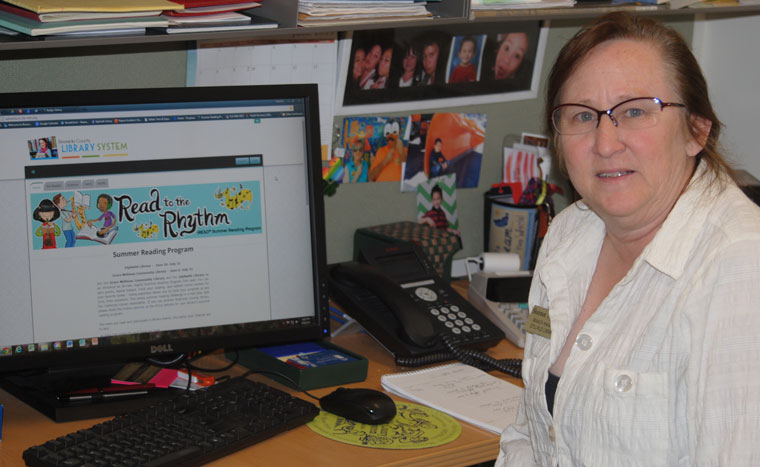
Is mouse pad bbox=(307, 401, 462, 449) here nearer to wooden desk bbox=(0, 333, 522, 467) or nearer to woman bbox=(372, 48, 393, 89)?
wooden desk bbox=(0, 333, 522, 467)

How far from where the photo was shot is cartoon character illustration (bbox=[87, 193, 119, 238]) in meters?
1.42

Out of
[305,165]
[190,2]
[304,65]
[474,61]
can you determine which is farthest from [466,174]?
→ [190,2]

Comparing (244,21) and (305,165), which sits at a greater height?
(244,21)

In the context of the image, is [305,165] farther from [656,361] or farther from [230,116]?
[656,361]

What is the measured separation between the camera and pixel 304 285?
1.54 metres

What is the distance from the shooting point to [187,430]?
1.30m

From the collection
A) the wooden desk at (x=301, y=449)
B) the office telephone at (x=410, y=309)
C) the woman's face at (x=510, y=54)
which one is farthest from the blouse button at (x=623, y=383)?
the woman's face at (x=510, y=54)

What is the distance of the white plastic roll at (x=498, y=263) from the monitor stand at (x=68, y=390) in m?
0.72

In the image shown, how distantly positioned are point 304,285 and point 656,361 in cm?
61

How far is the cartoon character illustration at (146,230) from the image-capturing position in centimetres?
144

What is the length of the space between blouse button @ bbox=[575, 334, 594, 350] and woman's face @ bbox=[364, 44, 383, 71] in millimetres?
834

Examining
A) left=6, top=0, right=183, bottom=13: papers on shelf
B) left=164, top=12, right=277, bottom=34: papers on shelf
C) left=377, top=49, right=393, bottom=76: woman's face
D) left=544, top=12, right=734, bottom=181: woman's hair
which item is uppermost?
left=6, top=0, right=183, bottom=13: papers on shelf

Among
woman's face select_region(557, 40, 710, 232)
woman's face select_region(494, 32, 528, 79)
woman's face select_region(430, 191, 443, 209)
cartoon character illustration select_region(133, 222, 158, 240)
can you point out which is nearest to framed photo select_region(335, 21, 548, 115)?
woman's face select_region(494, 32, 528, 79)

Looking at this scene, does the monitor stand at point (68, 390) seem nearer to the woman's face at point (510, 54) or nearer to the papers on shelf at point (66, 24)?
the papers on shelf at point (66, 24)
